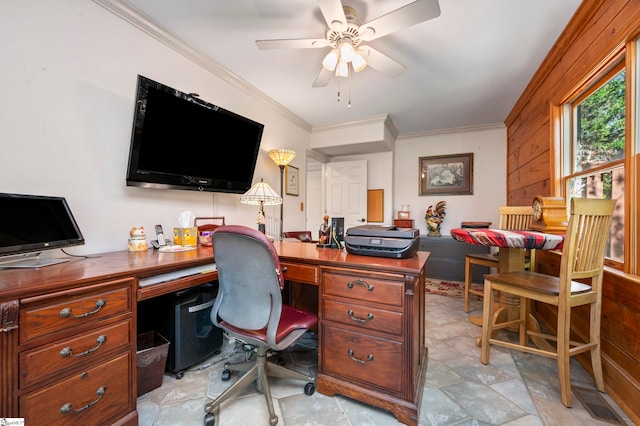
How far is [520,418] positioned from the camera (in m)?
1.33

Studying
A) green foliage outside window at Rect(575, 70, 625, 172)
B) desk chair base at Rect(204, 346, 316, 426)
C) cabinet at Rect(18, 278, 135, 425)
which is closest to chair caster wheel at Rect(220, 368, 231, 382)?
desk chair base at Rect(204, 346, 316, 426)

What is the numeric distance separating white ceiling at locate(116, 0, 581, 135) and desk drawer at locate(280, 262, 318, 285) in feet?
5.72

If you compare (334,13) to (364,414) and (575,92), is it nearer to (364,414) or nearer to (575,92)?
(575,92)

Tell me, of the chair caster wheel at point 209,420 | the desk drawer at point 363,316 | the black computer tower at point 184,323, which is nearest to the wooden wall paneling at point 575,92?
the desk drawer at point 363,316

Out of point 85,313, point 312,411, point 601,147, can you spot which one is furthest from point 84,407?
point 601,147

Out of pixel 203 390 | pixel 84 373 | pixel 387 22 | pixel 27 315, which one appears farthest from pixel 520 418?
pixel 387 22

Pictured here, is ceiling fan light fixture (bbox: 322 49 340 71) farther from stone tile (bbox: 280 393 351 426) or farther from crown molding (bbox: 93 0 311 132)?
stone tile (bbox: 280 393 351 426)

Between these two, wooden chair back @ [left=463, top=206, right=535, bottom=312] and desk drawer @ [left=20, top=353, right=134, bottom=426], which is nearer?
desk drawer @ [left=20, top=353, right=134, bottom=426]

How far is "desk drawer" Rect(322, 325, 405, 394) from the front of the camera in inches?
51.5

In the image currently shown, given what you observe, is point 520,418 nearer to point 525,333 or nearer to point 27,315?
point 525,333

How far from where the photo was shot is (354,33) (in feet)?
5.93

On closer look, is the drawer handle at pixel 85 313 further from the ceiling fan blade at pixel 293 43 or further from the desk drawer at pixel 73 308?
the ceiling fan blade at pixel 293 43

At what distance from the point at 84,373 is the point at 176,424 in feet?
1.76

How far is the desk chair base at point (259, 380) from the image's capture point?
4.23 ft
